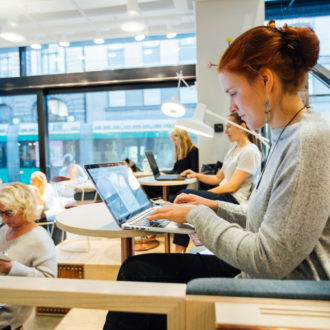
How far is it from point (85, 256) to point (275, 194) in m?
2.31

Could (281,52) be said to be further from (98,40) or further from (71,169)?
(71,169)

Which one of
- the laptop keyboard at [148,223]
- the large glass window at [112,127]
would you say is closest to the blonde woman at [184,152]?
the large glass window at [112,127]

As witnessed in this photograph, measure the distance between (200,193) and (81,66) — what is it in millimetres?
3799

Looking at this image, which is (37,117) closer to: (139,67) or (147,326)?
(139,67)

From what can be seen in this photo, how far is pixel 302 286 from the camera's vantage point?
1.83ft

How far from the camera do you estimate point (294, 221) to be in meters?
0.60

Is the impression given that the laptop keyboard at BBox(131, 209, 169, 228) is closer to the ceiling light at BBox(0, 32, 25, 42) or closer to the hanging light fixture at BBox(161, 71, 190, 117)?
the hanging light fixture at BBox(161, 71, 190, 117)

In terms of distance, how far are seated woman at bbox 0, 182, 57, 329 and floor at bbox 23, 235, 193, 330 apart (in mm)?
910

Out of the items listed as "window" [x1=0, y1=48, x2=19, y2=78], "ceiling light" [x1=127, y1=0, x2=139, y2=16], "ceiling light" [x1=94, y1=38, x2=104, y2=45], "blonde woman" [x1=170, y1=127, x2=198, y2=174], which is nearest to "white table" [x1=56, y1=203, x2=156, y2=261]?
"blonde woman" [x1=170, y1=127, x2=198, y2=174]

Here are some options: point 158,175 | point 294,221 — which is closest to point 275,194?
point 294,221

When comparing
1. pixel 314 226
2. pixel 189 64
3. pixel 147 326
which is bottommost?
pixel 147 326

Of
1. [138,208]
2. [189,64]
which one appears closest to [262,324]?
[138,208]

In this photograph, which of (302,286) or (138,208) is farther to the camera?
(138,208)

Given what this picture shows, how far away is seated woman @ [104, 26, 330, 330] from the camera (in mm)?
604
